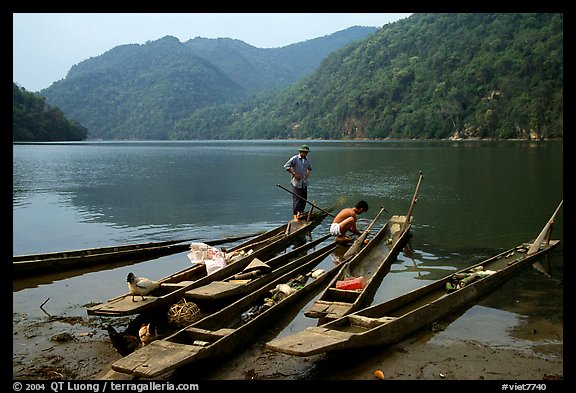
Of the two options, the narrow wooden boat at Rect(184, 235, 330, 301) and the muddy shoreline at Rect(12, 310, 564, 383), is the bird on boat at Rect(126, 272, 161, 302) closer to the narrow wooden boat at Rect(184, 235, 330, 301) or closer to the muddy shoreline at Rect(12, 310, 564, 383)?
the narrow wooden boat at Rect(184, 235, 330, 301)

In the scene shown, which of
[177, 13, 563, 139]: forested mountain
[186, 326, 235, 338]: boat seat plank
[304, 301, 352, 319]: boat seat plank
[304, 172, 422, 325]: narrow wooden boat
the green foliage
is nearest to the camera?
[186, 326, 235, 338]: boat seat plank

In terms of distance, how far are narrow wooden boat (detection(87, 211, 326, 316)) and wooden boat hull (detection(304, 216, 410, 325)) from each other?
2.02 meters

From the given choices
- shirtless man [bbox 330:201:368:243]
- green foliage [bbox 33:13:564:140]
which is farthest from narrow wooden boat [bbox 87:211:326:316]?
green foliage [bbox 33:13:564:140]

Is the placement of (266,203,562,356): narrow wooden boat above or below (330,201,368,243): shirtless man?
below

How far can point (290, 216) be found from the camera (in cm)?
1995

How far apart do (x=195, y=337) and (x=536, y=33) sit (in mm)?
115839

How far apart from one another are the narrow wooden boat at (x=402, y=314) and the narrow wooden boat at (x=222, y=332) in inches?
30.3

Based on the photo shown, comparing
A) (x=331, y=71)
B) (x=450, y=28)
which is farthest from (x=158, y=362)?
(x=331, y=71)

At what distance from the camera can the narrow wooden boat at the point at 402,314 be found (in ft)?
19.5

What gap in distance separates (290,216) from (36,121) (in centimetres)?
9750

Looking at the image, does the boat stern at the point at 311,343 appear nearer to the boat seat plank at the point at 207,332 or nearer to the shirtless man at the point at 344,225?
the boat seat plank at the point at 207,332

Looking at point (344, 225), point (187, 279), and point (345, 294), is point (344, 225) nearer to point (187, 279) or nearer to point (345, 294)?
point (345, 294)

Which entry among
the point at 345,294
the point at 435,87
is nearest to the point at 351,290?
the point at 345,294

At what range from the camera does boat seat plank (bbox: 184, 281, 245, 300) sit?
771cm
